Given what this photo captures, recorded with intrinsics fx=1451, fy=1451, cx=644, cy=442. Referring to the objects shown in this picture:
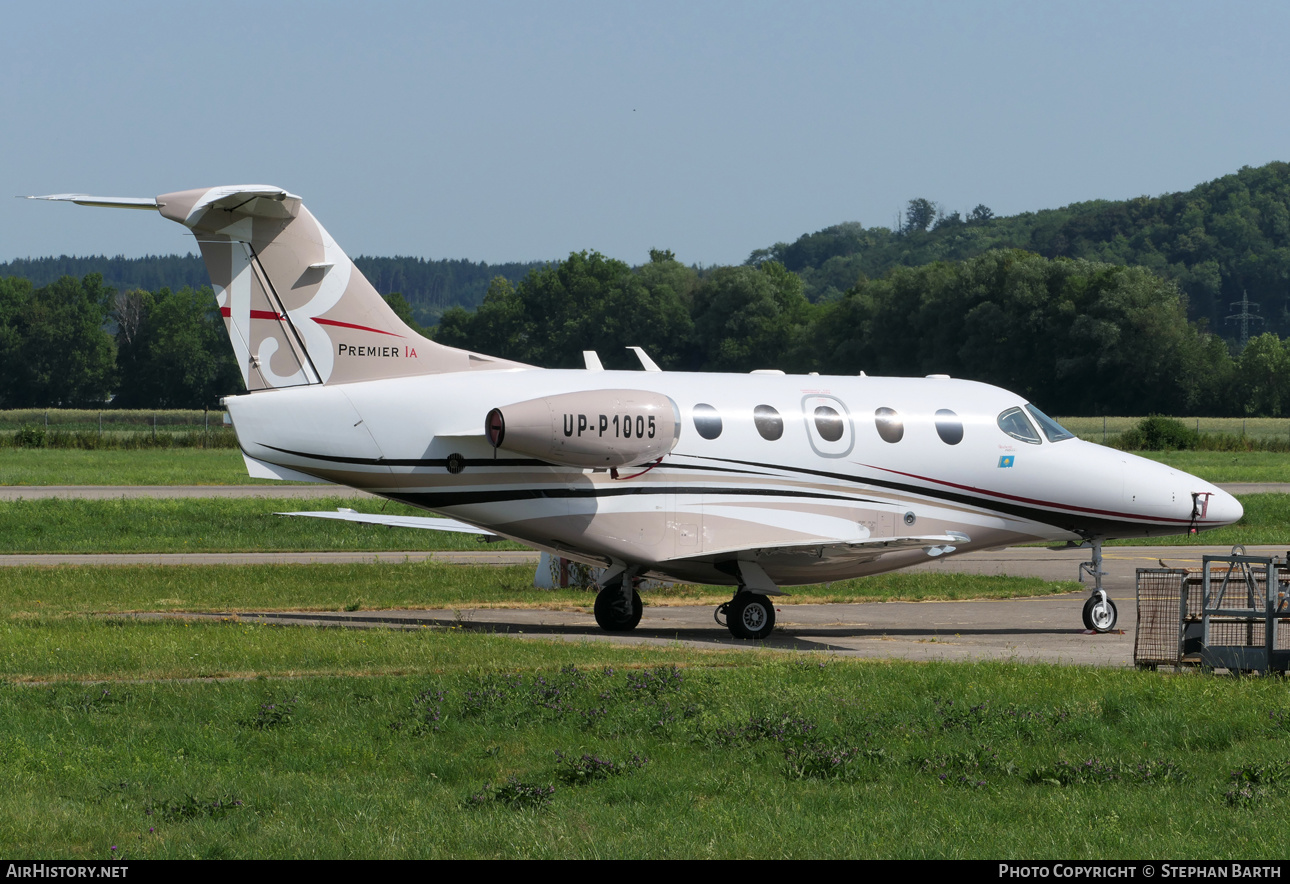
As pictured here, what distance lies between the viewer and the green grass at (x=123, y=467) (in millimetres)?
53125

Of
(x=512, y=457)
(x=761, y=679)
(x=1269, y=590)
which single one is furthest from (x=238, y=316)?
(x=1269, y=590)

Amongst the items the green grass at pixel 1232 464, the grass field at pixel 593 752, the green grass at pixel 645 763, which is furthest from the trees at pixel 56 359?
the green grass at pixel 645 763

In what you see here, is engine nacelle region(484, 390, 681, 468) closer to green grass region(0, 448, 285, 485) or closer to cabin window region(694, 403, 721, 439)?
cabin window region(694, 403, 721, 439)

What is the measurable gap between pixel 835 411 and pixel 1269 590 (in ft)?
25.3

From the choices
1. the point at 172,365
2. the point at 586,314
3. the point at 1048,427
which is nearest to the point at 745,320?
the point at 586,314

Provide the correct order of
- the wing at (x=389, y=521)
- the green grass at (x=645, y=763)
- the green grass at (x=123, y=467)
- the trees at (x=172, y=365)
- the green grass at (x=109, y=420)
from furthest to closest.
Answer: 1. the trees at (x=172, y=365)
2. the green grass at (x=109, y=420)
3. the green grass at (x=123, y=467)
4. the wing at (x=389, y=521)
5. the green grass at (x=645, y=763)

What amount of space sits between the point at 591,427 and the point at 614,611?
323 cm

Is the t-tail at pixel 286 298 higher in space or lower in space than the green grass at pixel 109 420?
higher

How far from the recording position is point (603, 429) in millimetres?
19703

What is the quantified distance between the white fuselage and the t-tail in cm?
36

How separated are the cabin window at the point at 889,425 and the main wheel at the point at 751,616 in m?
3.19

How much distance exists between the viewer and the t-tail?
19672 millimetres

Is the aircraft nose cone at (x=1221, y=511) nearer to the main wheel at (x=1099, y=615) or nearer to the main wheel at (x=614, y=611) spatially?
the main wheel at (x=1099, y=615)

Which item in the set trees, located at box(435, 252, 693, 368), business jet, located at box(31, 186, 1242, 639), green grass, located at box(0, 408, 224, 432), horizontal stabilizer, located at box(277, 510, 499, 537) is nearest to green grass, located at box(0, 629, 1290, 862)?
business jet, located at box(31, 186, 1242, 639)
